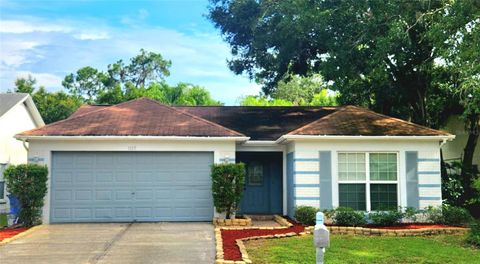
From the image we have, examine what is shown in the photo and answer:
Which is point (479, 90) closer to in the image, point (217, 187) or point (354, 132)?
point (354, 132)

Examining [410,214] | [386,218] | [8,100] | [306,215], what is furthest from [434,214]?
[8,100]

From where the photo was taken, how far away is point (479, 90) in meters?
13.8

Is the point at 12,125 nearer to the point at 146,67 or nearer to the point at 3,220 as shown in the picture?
the point at 3,220

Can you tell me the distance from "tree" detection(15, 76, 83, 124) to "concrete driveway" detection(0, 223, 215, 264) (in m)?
27.3

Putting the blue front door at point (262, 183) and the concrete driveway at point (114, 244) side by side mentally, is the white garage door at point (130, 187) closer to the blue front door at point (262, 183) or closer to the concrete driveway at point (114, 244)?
the concrete driveway at point (114, 244)

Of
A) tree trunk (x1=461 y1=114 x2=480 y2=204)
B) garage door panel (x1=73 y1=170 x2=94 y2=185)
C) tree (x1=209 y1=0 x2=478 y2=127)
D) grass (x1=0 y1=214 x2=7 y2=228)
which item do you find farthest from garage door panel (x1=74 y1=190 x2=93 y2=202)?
tree trunk (x1=461 y1=114 x2=480 y2=204)

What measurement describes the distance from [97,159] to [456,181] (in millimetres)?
12528

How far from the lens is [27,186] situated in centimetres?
1418

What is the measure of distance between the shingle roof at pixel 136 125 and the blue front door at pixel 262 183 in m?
2.53

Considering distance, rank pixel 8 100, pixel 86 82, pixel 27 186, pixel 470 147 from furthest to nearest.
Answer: pixel 86 82, pixel 8 100, pixel 470 147, pixel 27 186

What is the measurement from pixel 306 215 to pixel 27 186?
8.03 m

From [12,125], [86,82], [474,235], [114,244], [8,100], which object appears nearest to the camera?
[114,244]

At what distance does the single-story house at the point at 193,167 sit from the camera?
1495 centimetres

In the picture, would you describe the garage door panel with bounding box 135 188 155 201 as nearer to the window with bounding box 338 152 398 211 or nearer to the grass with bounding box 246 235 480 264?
the grass with bounding box 246 235 480 264
